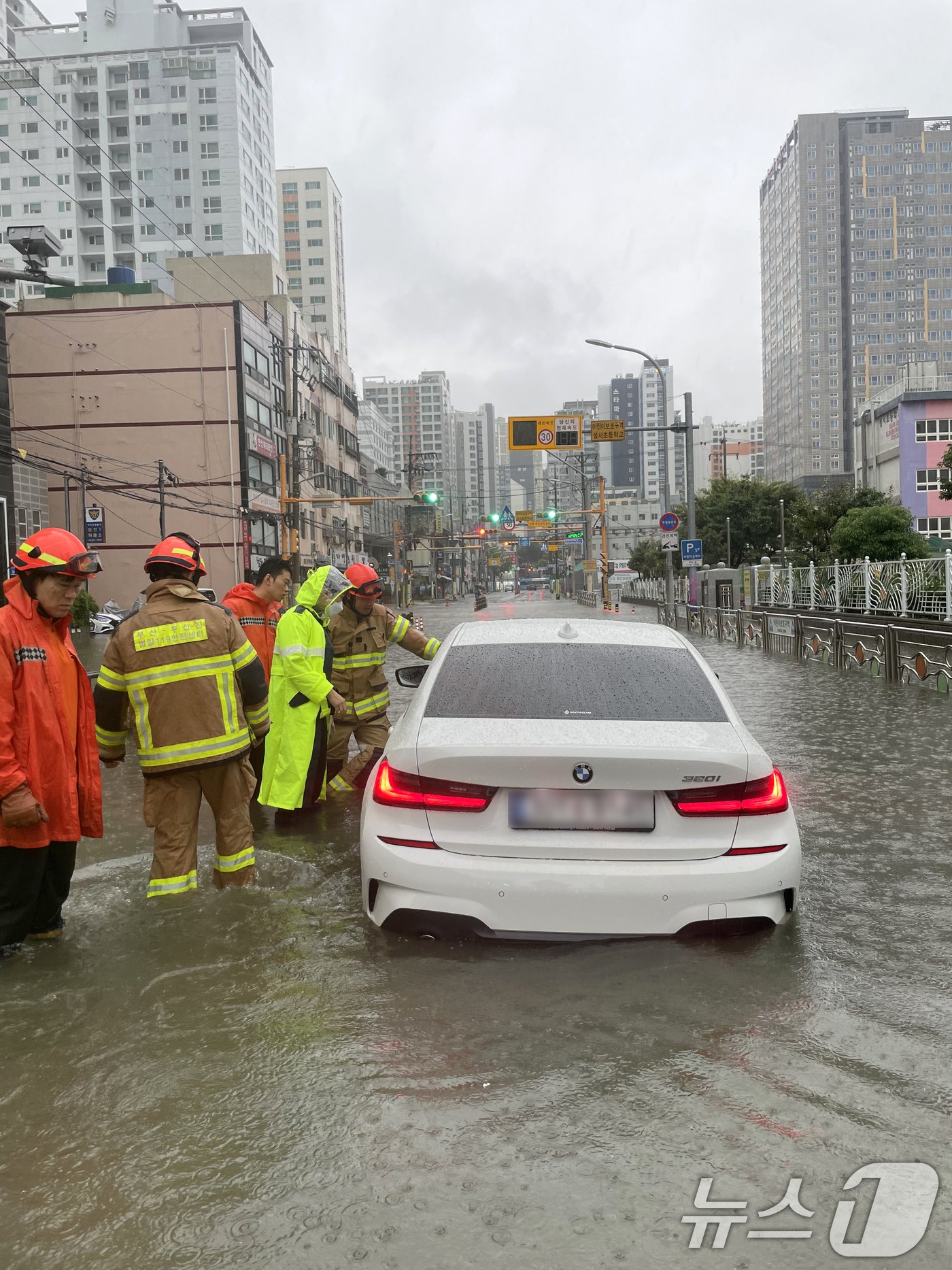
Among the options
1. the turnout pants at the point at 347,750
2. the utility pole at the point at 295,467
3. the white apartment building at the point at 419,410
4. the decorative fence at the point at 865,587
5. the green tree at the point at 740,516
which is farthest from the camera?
the white apartment building at the point at 419,410

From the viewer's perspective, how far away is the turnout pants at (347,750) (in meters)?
7.28

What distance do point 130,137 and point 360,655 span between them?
113316 millimetres

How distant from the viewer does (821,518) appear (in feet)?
151

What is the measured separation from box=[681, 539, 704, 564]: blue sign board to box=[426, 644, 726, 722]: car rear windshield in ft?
91.4

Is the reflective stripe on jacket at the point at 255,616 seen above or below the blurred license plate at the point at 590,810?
above

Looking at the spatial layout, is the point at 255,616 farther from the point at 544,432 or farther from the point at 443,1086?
the point at 544,432

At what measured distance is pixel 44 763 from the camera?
13.9ft

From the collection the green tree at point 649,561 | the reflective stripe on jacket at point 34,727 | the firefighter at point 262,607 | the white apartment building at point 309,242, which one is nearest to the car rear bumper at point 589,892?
the reflective stripe on jacket at point 34,727

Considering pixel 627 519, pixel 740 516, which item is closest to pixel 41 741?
pixel 740 516

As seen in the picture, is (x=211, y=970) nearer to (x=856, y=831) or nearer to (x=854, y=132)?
(x=856, y=831)

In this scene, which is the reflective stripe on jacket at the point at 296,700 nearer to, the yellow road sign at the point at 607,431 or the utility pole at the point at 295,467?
the yellow road sign at the point at 607,431

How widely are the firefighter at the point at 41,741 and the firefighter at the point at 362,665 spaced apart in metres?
2.79

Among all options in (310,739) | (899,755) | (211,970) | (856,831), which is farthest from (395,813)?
(899,755)

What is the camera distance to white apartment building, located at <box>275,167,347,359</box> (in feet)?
442
